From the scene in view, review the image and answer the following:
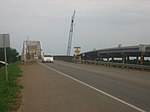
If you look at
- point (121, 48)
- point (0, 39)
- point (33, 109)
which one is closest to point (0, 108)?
point (33, 109)

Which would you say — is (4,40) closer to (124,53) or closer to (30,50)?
(30,50)

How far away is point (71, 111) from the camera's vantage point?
10906 millimetres

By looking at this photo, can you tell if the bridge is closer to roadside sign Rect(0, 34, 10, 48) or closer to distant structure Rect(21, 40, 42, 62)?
distant structure Rect(21, 40, 42, 62)

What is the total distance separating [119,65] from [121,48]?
128ft

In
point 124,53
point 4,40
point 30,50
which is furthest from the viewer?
point 124,53

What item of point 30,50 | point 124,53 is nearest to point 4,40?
point 30,50

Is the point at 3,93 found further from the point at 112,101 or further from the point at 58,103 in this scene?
the point at 112,101

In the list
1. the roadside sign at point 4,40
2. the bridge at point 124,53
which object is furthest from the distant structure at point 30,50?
the roadside sign at point 4,40

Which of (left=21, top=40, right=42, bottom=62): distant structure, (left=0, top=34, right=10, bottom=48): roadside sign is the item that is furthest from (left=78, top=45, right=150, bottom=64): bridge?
(left=0, top=34, right=10, bottom=48): roadside sign

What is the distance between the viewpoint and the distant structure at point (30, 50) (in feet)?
191

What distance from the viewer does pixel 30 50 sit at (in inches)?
2367

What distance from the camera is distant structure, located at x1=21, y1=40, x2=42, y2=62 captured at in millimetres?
58272

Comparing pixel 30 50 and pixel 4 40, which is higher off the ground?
pixel 30 50

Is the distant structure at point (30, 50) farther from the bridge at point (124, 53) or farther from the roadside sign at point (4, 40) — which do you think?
the roadside sign at point (4, 40)
